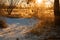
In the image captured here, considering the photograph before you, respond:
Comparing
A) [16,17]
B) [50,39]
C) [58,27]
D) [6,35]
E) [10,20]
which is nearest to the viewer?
[50,39]

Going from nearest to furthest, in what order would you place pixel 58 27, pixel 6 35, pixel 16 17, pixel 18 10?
pixel 6 35 → pixel 58 27 → pixel 16 17 → pixel 18 10

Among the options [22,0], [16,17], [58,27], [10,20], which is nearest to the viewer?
[58,27]

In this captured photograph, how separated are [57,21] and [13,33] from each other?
2.24m

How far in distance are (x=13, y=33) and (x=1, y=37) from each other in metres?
0.81

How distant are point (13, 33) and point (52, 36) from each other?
1.59 m

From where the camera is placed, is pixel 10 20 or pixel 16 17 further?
pixel 16 17

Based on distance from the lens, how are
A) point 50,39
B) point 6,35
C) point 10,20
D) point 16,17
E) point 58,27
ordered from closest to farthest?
point 50,39, point 6,35, point 58,27, point 10,20, point 16,17

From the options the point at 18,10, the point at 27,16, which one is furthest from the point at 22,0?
the point at 27,16

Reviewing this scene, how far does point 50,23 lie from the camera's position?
10.7 metres

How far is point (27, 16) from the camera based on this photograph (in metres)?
13.1

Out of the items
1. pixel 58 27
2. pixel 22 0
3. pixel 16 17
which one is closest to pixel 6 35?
pixel 58 27

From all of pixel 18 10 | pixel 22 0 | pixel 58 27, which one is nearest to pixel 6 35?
pixel 58 27

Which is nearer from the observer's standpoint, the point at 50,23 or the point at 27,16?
the point at 50,23

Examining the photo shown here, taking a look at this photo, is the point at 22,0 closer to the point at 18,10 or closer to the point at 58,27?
the point at 18,10
